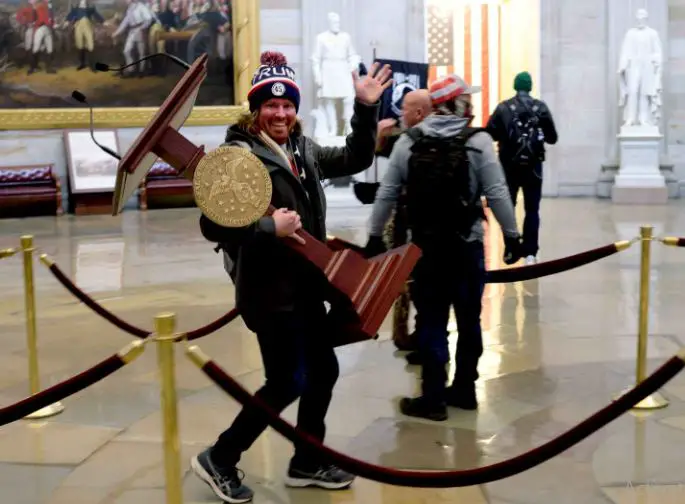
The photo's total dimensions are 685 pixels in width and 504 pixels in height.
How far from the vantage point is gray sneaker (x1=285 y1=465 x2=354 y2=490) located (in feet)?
12.7

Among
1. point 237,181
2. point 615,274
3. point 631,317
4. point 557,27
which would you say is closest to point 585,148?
point 557,27

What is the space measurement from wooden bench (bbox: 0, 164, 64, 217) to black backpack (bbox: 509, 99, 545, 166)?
9.25 m

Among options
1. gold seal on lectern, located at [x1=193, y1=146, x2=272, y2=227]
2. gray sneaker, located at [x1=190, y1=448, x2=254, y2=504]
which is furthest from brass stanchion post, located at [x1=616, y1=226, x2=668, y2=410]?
gold seal on lectern, located at [x1=193, y1=146, x2=272, y2=227]

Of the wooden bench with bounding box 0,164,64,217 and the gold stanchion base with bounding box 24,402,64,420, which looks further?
the wooden bench with bounding box 0,164,64,217

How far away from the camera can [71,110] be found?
16.2m

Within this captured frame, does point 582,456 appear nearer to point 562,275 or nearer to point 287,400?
point 287,400

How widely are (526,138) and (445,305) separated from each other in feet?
14.5

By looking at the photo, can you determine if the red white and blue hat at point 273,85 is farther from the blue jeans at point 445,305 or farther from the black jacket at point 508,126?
the black jacket at point 508,126

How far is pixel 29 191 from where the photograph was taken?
606 inches

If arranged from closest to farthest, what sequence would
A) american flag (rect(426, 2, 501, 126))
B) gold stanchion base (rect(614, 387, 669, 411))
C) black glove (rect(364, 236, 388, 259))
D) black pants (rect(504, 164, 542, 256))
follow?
black glove (rect(364, 236, 388, 259)) < gold stanchion base (rect(614, 387, 669, 411)) < black pants (rect(504, 164, 542, 256)) < american flag (rect(426, 2, 501, 126))

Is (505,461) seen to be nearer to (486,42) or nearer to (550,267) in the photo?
(550,267)

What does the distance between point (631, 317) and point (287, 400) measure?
4.21 metres

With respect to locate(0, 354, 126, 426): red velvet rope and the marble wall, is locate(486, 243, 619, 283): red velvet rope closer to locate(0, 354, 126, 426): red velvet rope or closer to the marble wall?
locate(0, 354, 126, 426): red velvet rope

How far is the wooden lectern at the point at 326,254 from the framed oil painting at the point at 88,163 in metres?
12.5
